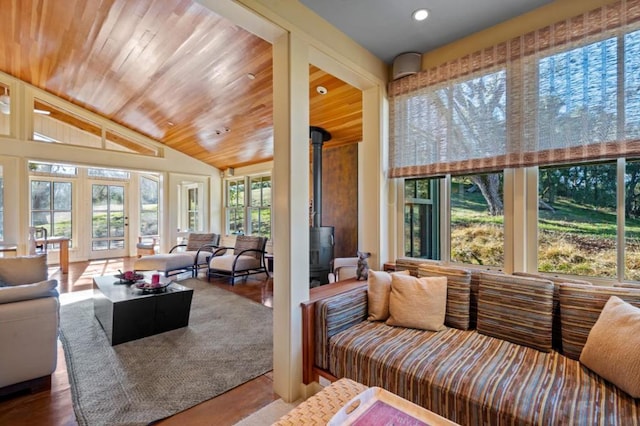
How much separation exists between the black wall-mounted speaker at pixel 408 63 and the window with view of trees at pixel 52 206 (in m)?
8.12

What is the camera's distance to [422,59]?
9.16 feet

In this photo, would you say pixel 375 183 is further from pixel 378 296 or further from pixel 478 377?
pixel 478 377

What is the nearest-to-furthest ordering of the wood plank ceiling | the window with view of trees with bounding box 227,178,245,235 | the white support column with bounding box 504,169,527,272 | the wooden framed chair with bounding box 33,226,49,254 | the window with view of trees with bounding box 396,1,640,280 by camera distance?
the window with view of trees with bounding box 396,1,640,280 < the white support column with bounding box 504,169,527,272 < the wood plank ceiling < the wooden framed chair with bounding box 33,226,49,254 < the window with view of trees with bounding box 227,178,245,235

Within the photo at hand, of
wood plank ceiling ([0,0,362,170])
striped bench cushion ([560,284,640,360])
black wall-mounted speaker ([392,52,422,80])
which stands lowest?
striped bench cushion ([560,284,640,360])

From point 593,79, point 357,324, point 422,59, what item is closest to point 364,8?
point 422,59

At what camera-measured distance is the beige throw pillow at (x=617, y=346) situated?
4.23 ft

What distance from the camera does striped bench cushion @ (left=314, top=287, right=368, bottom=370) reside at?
78.4 inches

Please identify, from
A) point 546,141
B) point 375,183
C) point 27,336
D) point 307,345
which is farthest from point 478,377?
point 27,336

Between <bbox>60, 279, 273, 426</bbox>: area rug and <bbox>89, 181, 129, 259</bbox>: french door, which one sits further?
<bbox>89, 181, 129, 259</bbox>: french door

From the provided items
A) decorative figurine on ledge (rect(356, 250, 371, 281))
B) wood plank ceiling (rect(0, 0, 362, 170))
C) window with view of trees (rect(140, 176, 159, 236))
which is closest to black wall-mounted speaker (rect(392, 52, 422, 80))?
wood plank ceiling (rect(0, 0, 362, 170))

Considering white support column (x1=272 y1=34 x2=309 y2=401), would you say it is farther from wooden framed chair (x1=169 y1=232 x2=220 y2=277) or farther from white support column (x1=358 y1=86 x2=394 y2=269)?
wooden framed chair (x1=169 y1=232 x2=220 y2=277)

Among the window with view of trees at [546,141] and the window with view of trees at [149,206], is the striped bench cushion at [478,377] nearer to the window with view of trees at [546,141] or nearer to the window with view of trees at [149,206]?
the window with view of trees at [546,141]

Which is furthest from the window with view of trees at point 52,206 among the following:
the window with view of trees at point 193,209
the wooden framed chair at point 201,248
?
Answer: the wooden framed chair at point 201,248

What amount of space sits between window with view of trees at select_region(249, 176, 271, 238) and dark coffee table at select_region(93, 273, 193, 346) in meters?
3.69
